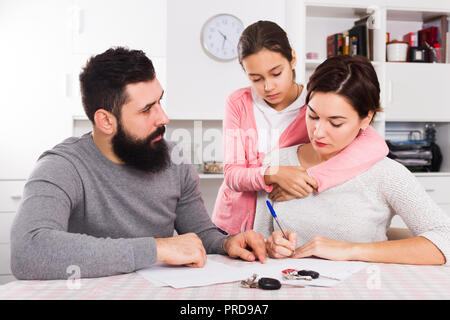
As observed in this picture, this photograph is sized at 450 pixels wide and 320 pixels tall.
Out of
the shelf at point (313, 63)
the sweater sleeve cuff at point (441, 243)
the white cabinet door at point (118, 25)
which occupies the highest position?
the white cabinet door at point (118, 25)

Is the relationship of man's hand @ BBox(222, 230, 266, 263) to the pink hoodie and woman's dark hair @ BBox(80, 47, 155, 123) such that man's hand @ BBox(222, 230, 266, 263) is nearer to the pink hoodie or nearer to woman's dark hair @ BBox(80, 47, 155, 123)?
the pink hoodie

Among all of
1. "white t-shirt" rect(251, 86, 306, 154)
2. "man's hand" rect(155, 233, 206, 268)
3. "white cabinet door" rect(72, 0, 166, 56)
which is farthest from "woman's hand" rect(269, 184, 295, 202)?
"white cabinet door" rect(72, 0, 166, 56)

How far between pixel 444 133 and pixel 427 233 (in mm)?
2548

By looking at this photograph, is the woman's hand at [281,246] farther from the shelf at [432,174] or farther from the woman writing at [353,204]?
the shelf at [432,174]

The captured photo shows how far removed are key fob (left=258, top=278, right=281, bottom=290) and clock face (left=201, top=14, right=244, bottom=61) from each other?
8.51ft

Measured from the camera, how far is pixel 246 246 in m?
1.23

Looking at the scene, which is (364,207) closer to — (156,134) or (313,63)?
(156,134)

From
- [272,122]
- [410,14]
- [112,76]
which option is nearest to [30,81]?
[112,76]

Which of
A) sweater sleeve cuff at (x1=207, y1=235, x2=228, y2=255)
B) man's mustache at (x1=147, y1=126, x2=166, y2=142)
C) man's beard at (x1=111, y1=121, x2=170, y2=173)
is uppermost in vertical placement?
man's mustache at (x1=147, y1=126, x2=166, y2=142)

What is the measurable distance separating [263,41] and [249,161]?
407 millimetres

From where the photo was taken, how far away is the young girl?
4.39 feet

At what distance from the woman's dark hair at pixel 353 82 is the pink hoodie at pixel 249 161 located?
0.12 m

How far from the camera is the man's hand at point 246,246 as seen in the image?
1160 mm

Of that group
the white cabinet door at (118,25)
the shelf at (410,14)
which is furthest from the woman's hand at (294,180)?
the shelf at (410,14)
